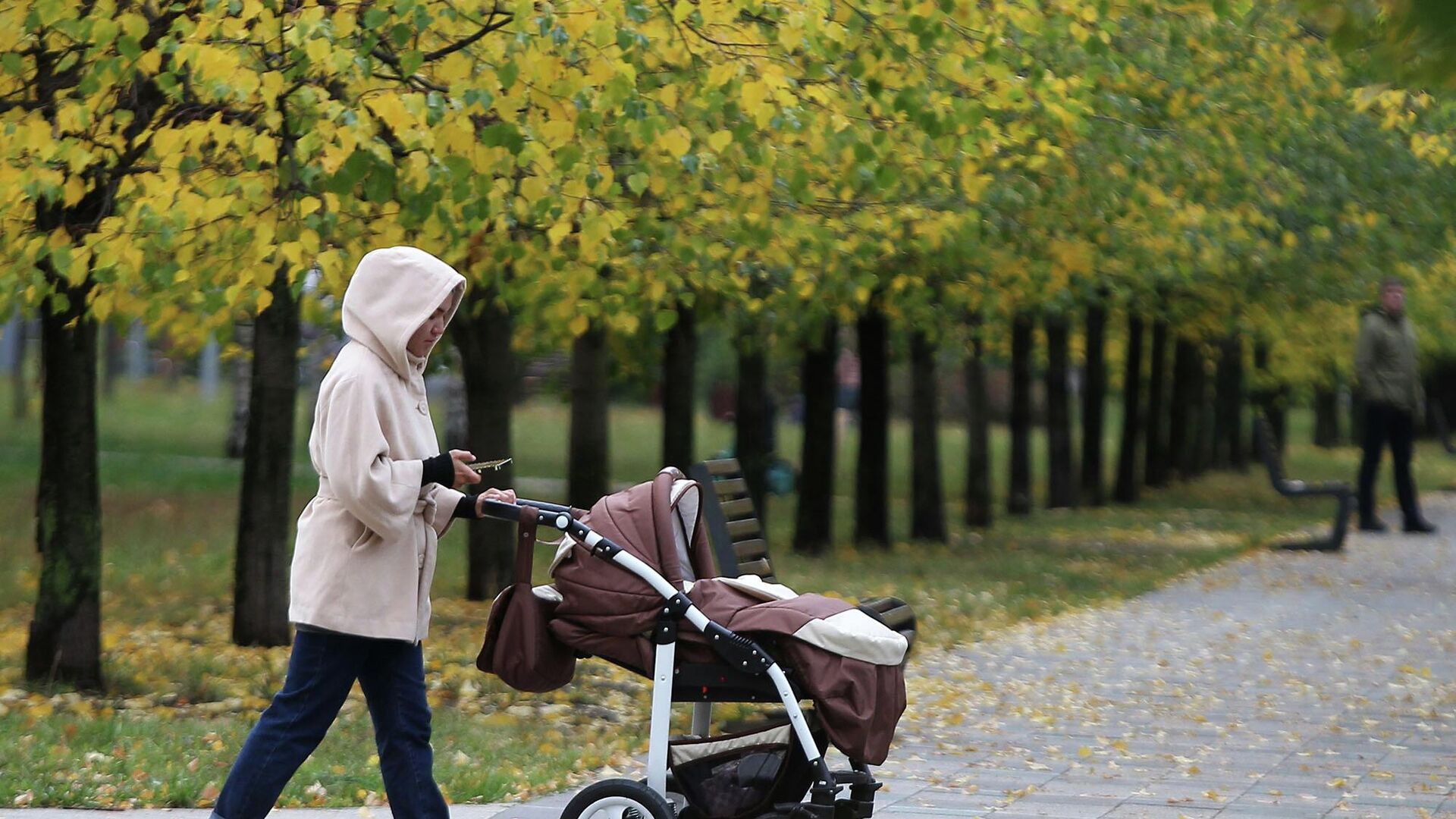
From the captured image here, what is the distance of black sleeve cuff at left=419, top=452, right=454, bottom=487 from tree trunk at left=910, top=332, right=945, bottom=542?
14.5 metres

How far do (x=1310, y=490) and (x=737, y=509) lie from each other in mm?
10233

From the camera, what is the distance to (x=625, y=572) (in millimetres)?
5461

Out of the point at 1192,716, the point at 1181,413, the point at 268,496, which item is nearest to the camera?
the point at 1192,716

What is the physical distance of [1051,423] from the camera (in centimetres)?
2547

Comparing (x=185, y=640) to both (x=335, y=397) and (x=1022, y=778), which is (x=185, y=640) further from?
(x=335, y=397)

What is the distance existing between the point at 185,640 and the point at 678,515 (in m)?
6.14

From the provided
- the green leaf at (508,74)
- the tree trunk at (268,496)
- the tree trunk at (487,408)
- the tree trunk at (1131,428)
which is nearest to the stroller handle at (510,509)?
the green leaf at (508,74)

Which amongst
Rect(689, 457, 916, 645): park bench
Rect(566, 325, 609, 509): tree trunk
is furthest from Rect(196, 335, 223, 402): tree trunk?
Rect(689, 457, 916, 645): park bench

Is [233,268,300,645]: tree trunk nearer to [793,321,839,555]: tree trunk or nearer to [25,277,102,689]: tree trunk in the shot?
[25,277,102,689]: tree trunk

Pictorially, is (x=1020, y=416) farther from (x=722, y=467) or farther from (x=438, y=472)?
(x=438, y=472)

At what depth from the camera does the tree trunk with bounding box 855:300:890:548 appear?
19.1 metres

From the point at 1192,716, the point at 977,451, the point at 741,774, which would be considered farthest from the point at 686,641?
the point at 977,451

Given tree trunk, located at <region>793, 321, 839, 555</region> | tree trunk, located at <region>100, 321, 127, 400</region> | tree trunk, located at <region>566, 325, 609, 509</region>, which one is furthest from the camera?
tree trunk, located at <region>100, 321, 127, 400</region>

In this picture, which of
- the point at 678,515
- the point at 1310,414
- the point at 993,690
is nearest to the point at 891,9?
the point at 993,690
